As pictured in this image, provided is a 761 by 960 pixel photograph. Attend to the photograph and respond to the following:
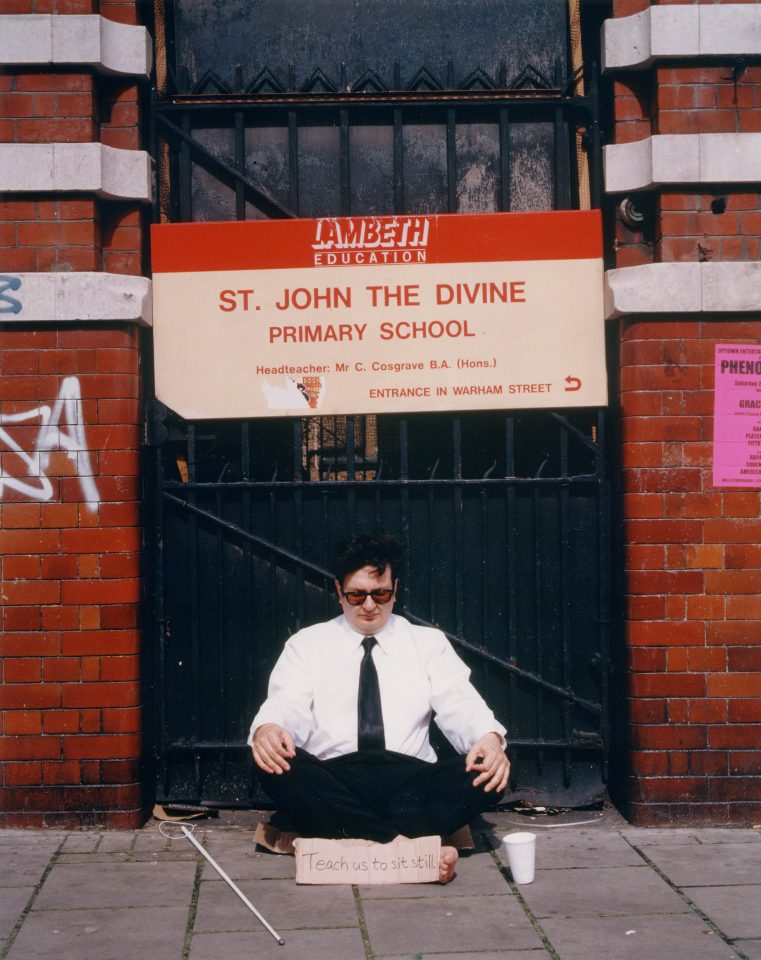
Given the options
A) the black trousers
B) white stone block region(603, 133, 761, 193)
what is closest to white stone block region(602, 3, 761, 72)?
white stone block region(603, 133, 761, 193)

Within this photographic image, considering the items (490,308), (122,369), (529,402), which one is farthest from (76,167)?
(529,402)

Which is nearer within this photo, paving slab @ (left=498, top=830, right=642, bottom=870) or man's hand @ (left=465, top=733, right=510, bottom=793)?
man's hand @ (left=465, top=733, right=510, bottom=793)

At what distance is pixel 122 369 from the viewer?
493 centimetres

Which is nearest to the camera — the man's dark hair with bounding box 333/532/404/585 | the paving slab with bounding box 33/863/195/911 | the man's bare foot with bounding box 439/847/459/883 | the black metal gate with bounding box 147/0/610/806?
the paving slab with bounding box 33/863/195/911

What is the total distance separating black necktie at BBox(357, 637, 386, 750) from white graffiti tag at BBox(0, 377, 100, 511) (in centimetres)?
151

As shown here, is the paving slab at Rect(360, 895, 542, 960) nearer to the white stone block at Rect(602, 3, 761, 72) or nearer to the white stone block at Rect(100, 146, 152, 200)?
the white stone block at Rect(100, 146, 152, 200)

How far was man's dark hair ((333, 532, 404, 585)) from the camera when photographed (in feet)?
15.1

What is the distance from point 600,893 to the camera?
4.11 meters

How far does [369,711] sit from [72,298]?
2.34 meters

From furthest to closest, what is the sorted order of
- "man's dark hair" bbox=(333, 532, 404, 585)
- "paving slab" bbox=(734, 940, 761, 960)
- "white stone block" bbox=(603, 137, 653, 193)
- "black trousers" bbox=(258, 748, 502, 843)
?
"white stone block" bbox=(603, 137, 653, 193), "man's dark hair" bbox=(333, 532, 404, 585), "black trousers" bbox=(258, 748, 502, 843), "paving slab" bbox=(734, 940, 761, 960)

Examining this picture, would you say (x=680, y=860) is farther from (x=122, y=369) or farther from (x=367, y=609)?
(x=122, y=369)

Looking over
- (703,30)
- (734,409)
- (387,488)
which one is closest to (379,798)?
(387,488)

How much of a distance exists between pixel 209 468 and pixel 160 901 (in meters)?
2.11

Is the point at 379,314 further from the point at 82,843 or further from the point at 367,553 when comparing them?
the point at 82,843
